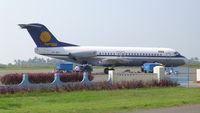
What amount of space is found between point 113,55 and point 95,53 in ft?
7.44

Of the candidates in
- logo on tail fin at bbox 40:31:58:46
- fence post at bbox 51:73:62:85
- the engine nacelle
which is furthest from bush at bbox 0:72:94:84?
logo on tail fin at bbox 40:31:58:46

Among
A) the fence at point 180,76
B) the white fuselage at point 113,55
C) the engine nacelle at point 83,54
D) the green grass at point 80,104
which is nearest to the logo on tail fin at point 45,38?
the white fuselage at point 113,55

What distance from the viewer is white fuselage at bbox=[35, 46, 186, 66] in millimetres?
44906

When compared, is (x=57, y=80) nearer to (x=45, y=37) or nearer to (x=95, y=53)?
(x=45, y=37)

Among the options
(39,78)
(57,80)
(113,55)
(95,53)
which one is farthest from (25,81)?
(113,55)

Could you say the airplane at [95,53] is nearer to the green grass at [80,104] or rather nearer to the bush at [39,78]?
the bush at [39,78]

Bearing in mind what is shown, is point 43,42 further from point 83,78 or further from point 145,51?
point 83,78

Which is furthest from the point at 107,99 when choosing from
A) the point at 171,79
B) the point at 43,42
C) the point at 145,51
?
the point at 145,51

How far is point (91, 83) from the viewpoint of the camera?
23906 millimetres

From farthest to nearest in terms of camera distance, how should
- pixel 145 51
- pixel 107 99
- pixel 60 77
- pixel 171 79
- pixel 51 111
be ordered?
1. pixel 145 51
2. pixel 171 79
3. pixel 60 77
4. pixel 107 99
5. pixel 51 111

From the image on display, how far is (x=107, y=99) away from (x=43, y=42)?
90.8 feet

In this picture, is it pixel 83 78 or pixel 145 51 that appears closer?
pixel 83 78

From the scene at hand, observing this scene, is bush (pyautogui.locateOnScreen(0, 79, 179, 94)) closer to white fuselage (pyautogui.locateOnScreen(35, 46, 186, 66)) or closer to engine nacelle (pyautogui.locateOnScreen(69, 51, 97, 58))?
engine nacelle (pyautogui.locateOnScreen(69, 51, 97, 58))

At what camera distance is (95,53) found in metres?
45.9
